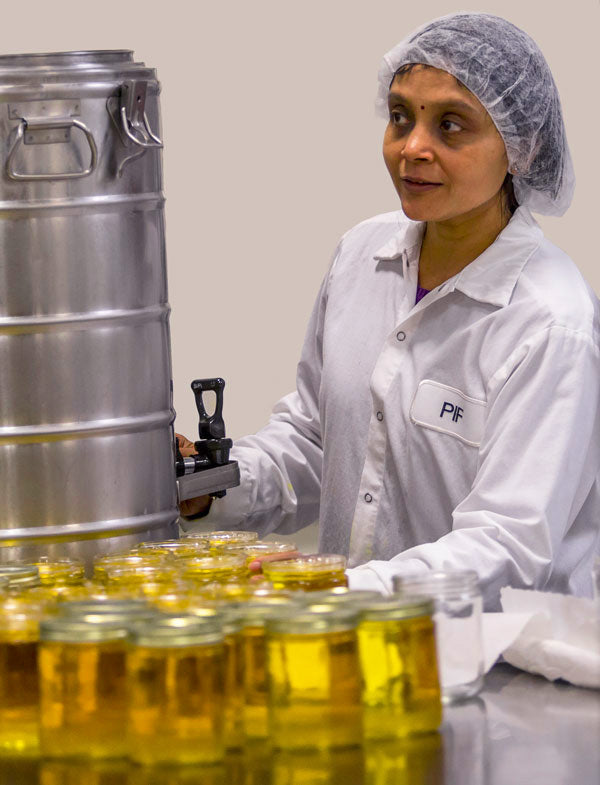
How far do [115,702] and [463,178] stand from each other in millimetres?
1161

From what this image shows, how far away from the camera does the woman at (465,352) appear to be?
1.86 m

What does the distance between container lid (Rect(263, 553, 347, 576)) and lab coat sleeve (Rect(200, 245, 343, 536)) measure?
2.31ft

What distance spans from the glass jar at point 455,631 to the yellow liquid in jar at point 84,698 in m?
0.35

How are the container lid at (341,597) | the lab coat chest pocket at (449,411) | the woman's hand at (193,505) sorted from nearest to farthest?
1. the container lid at (341,597)
2. the lab coat chest pocket at (449,411)
3. the woman's hand at (193,505)

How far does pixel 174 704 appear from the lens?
1.11 metres

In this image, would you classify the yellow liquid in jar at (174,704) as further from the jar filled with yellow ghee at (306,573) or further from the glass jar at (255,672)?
the jar filled with yellow ghee at (306,573)

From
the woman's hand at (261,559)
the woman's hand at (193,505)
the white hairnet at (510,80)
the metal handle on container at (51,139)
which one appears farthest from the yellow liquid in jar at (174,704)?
the white hairnet at (510,80)

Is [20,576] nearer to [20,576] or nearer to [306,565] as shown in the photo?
[20,576]

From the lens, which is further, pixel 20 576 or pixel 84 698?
pixel 20 576

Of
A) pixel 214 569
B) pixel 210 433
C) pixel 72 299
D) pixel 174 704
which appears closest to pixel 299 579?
pixel 214 569

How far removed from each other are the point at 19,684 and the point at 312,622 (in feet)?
→ 0.97

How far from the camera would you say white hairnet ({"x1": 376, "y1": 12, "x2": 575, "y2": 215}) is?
6.65 ft

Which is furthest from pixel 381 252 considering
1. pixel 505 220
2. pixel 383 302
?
pixel 505 220

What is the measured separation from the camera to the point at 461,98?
203 centimetres
